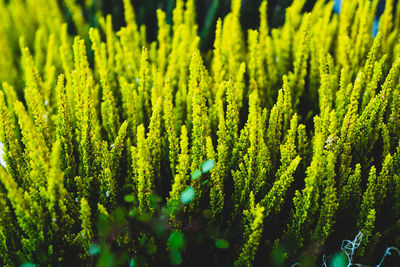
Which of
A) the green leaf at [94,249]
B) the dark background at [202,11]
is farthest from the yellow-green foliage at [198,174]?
the dark background at [202,11]

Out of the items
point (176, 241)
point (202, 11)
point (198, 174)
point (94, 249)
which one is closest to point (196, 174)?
point (198, 174)

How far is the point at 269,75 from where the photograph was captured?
1062mm

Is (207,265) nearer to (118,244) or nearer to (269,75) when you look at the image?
(118,244)

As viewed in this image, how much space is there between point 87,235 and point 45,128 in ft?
0.92

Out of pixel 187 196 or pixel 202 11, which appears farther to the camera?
pixel 202 11

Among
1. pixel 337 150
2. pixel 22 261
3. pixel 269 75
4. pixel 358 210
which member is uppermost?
pixel 269 75

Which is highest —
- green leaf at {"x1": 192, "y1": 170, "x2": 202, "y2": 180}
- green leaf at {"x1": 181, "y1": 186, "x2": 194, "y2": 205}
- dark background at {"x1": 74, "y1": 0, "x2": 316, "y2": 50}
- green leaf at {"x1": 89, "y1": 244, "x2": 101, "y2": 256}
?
dark background at {"x1": 74, "y1": 0, "x2": 316, "y2": 50}

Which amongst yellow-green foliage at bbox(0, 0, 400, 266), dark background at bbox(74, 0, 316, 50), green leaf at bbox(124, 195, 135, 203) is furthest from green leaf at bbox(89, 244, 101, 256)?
dark background at bbox(74, 0, 316, 50)

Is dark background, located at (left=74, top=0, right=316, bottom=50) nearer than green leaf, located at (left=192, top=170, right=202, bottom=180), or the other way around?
green leaf, located at (left=192, top=170, right=202, bottom=180)

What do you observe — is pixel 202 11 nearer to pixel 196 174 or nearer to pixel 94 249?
pixel 196 174

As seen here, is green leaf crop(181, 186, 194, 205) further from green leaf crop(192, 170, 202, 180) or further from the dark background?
the dark background

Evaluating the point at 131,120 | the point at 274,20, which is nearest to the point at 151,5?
the point at 274,20

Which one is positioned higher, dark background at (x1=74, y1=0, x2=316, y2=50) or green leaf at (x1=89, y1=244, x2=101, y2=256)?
dark background at (x1=74, y1=0, x2=316, y2=50)

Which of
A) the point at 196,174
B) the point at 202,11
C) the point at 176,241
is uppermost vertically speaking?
the point at 202,11
